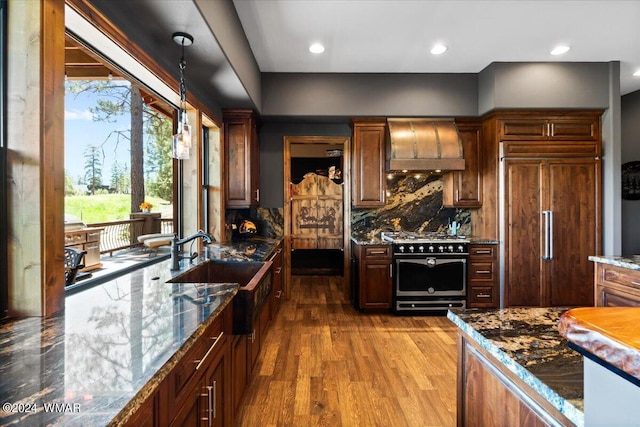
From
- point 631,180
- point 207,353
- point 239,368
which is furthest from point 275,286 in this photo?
point 631,180

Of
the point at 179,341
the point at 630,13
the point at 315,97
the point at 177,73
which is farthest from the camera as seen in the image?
the point at 315,97

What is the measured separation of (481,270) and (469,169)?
136cm

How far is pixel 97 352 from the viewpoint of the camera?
2.95 ft

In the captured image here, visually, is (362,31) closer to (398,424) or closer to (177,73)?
(177,73)

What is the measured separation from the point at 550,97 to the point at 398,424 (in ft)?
13.0

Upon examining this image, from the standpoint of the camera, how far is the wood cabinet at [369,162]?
13.4 feet

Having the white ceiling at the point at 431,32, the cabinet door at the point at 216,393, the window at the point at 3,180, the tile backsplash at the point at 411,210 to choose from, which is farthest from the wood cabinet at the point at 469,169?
the window at the point at 3,180

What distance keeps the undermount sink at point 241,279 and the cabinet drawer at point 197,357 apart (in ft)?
0.65

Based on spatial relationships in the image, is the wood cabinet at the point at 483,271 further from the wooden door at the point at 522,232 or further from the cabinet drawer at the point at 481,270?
the wooden door at the point at 522,232

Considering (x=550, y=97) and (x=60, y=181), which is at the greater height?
(x=550, y=97)

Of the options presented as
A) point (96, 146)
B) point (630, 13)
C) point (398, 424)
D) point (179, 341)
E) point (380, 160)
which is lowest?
point (398, 424)

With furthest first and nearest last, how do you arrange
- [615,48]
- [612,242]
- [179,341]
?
[612,242] → [615,48] → [179,341]

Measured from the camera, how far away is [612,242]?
142 inches

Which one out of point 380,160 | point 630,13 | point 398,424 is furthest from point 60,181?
point 630,13
